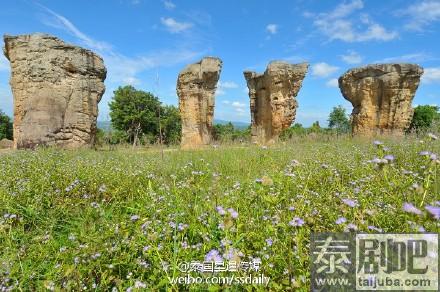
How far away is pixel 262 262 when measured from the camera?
183 centimetres

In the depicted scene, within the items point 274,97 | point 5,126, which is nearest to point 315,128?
point 274,97

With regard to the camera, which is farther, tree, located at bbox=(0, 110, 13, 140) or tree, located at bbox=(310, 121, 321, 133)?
tree, located at bbox=(0, 110, 13, 140)

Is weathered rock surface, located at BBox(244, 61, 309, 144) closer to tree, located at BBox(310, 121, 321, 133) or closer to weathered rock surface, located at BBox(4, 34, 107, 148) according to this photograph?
tree, located at BBox(310, 121, 321, 133)

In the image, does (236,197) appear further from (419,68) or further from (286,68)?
(419,68)

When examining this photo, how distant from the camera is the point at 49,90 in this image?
10.4 m

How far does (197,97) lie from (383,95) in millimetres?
10841

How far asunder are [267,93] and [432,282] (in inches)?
630

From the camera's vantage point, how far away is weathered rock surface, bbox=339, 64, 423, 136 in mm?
15258

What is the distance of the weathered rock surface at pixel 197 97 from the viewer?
15633 mm

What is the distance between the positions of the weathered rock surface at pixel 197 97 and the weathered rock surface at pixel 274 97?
9.82ft

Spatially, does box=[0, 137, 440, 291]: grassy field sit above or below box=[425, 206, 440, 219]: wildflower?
below

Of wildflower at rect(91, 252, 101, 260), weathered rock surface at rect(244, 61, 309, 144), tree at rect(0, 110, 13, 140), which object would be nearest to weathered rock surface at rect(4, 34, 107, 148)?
wildflower at rect(91, 252, 101, 260)

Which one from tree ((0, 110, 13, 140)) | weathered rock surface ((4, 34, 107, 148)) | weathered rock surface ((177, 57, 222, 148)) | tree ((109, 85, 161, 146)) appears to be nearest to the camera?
weathered rock surface ((4, 34, 107, 148))

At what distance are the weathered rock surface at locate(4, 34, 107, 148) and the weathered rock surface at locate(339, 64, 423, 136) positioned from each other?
1474 centimetres
